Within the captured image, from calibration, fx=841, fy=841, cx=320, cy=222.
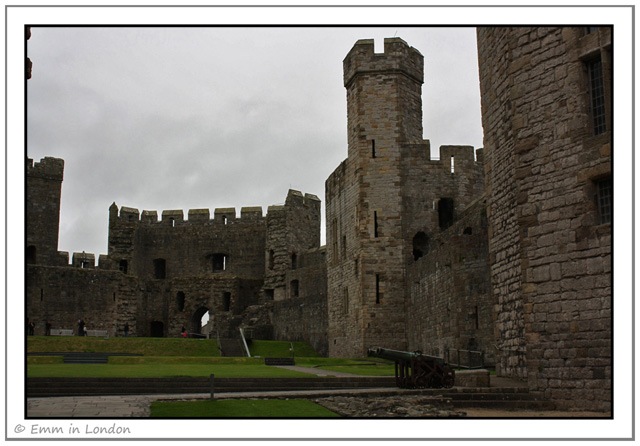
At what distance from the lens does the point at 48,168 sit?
50844mm

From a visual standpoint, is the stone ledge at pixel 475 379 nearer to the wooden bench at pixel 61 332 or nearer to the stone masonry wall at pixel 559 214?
the stone masonry wall at pixel 559 214

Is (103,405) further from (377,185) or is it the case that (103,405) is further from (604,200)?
(377,185)

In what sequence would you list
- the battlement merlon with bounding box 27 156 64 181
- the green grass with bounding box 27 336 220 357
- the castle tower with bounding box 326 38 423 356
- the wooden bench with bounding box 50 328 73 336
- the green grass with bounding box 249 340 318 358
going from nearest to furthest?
the castle tower with bounding box 326 38 423 356, the green grass with bounding box 27 336 220 357, the green grass with bounding box 249 340 318 358, the wooden bench with bounding box 50 328 73 336, the battlement merlon with bounding box 27 156 64 181

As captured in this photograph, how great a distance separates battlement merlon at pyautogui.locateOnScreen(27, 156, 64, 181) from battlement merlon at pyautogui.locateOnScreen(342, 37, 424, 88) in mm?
23647

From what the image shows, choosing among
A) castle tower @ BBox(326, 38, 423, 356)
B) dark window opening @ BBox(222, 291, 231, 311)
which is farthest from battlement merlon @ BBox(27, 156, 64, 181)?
castle tower @ BBox(326, 38, 423, 356)

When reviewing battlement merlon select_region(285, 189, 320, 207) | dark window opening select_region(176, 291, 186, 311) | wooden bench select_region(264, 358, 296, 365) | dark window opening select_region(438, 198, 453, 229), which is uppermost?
battlement merlon select_region(285, 189, 320, 207)

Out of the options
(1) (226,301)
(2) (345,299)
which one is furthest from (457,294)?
(1) (226,301)

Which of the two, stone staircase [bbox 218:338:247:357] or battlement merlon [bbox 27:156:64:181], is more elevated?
battlement merlon [bbox 27:156:64:181]

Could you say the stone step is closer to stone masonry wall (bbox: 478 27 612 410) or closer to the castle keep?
the castle keep

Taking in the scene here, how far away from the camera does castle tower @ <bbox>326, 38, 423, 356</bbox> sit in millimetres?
33562

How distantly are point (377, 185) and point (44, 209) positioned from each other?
24.9 m

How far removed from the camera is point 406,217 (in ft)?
111

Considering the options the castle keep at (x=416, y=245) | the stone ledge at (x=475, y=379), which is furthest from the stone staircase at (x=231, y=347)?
the stone ledge at (x=475, y=379)

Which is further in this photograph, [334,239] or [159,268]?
[159,268]
